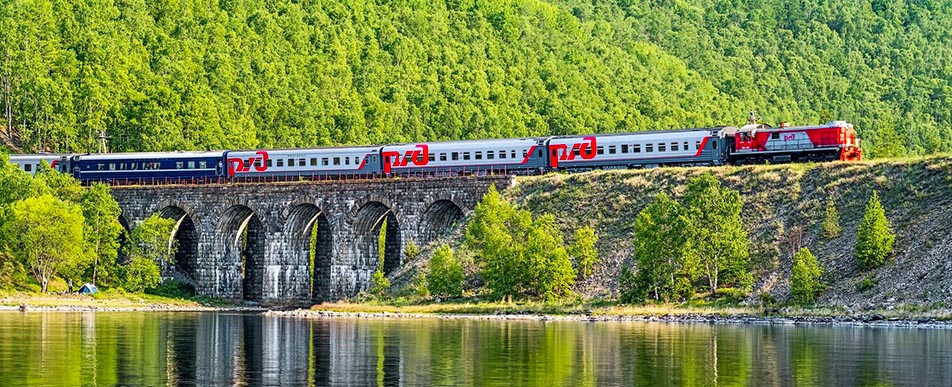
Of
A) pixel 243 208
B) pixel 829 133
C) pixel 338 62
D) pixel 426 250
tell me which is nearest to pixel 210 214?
pixel 243 208

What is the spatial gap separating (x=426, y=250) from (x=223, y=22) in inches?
3853

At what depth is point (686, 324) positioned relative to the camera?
277 ft

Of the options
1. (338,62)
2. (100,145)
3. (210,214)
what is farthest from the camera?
(338,62)

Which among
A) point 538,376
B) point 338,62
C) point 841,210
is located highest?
point 338,62

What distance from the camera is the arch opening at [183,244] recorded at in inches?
4934

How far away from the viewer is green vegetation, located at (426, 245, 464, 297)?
99.9 meters

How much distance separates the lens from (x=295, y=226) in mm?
121688

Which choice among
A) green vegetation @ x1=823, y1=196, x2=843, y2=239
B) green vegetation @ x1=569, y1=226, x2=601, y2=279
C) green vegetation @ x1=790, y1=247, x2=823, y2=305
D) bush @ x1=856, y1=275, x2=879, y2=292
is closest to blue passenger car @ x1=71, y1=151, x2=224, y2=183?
green vegetation @ x1=569, y1=226, x2=601, y2=279

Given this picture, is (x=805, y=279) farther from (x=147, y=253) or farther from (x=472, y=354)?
(x=147, y=253)

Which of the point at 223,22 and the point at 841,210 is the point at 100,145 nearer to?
the point at 223,22

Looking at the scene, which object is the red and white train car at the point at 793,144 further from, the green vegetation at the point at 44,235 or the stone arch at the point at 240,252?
the green vegetation at the point at 44,235

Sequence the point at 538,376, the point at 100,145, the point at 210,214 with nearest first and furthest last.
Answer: the point at 538,376 < the point at 210,214 < the point at 100,145

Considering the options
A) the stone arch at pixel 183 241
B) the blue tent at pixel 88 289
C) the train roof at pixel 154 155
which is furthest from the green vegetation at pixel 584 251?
the train roof at pixel 154 155

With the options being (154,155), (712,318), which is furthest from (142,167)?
(712,318)
